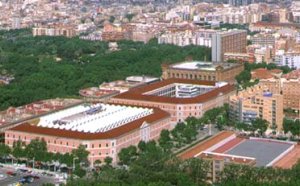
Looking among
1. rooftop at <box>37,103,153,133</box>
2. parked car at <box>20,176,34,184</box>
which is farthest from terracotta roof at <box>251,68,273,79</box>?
parked car at <box>20,176,34,184</box>

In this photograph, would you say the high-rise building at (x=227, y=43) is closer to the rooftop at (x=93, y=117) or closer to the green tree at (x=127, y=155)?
the rooftop at (x=93, y=117)

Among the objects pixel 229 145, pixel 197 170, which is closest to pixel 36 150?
pixel 197 170

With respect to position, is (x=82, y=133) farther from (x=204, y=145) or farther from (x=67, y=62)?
(x=67, y=62)

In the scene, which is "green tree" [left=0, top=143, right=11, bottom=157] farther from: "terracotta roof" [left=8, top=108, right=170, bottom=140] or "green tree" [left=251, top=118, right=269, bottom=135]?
"green tree" [left=251, top=118, right=269, bottom=135]

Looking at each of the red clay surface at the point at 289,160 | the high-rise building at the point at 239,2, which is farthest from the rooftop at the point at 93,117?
the high-rise building at the point at 239,2

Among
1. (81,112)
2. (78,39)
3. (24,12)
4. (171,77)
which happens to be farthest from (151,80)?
(24,12)

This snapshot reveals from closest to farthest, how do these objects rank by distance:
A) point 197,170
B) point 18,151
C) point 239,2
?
point 197,170 < point 18,151 < point 239,2
